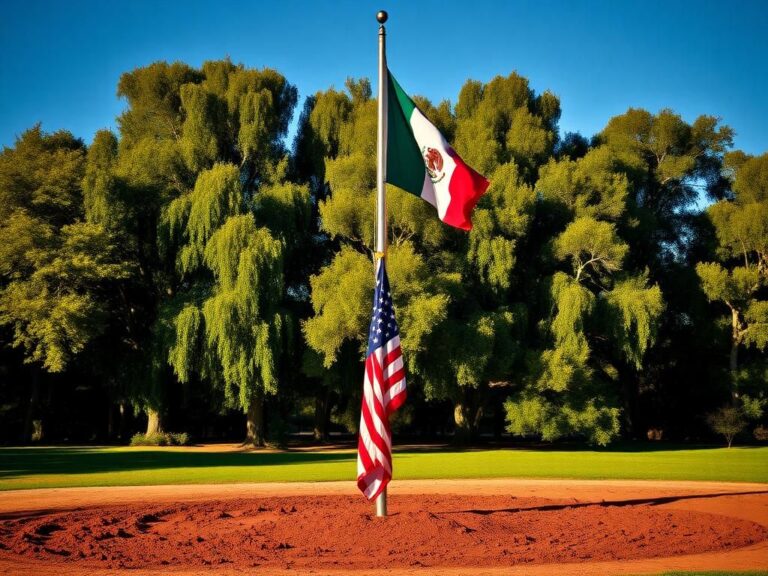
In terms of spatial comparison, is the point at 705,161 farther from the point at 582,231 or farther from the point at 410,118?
the point at 410,118

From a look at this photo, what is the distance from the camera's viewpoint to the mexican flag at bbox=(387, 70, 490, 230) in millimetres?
12953

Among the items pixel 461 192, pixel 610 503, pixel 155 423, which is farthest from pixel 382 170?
pixel 155 423

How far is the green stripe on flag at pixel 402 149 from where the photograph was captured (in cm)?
1299

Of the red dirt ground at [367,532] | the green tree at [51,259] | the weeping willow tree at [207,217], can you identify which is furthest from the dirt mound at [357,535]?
the green tree at [51,259]

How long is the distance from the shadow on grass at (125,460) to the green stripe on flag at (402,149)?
1538 centimetres

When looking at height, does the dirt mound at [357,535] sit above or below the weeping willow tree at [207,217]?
below

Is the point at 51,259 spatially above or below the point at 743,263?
below

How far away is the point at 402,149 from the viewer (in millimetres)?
13117

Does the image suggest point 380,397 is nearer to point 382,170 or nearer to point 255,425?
point 382,170

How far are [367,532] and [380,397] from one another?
211 cm

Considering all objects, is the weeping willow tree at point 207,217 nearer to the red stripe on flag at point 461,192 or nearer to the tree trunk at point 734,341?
the red stripe on flag at point 461,192

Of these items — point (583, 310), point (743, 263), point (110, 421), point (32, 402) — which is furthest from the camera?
point (110, 421)

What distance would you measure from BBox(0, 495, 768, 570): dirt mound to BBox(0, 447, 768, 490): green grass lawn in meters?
6.36

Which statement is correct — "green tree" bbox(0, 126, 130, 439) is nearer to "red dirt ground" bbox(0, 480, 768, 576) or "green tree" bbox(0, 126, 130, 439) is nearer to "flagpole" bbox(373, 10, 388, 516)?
"red dirt ground" bbox(0, 480, 768, 576)
